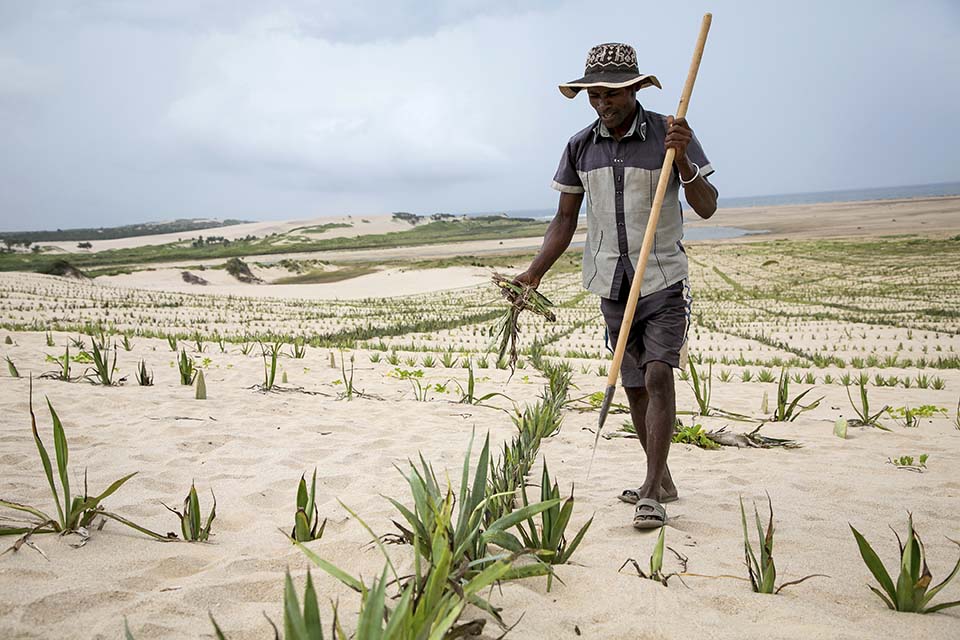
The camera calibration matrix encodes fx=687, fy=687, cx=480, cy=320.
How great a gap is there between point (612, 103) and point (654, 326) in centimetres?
102

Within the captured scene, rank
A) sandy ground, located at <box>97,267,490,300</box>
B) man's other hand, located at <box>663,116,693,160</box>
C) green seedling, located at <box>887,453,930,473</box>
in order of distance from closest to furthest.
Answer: man's other hand, located at <box>663,116,693,160</box> → green seedling, located at <box>887,453,930,473</box> → sandy ground, located at <box>97,267,490,300</box>

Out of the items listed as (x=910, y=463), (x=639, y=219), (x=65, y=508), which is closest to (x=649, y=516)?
(x=639, y=219)

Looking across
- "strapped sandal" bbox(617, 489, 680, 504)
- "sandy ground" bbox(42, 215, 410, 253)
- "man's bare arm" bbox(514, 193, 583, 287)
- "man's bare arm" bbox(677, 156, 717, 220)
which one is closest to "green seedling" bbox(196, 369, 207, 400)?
"man's bare arm" bbox(514, 193, 583, 287)

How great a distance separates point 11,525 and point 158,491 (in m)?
0.69

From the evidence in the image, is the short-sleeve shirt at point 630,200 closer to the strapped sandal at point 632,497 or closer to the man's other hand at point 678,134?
the man's other hand at point 678,134

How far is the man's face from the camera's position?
304 centimetres

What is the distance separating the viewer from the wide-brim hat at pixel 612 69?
3.03m

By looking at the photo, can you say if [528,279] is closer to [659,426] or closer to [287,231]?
[659,426]

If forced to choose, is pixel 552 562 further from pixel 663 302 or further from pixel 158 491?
pixel 158 491

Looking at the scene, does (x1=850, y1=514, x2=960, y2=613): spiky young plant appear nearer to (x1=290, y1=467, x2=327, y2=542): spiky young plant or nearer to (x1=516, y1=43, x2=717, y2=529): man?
(x1=516, y1=43, x2=717, y2=529): man

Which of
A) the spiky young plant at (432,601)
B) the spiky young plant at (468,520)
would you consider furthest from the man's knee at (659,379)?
the spiky young plant at (432,601)

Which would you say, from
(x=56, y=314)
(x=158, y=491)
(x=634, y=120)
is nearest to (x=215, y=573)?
(x=158, y=491)

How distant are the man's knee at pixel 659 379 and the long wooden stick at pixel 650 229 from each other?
1.07 feet

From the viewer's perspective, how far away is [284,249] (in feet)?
217
